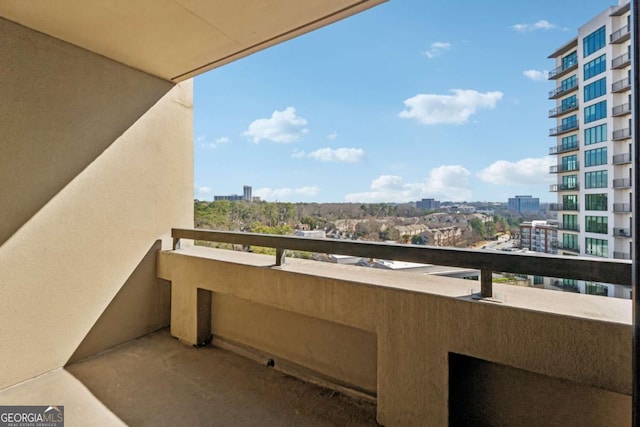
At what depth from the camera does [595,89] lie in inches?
108

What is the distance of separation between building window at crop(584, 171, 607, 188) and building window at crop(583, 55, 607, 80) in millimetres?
957

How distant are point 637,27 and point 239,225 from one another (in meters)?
3.18

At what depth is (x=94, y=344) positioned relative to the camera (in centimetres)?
252

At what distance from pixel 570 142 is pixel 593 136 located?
37 cm

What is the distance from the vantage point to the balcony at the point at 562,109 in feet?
10.4

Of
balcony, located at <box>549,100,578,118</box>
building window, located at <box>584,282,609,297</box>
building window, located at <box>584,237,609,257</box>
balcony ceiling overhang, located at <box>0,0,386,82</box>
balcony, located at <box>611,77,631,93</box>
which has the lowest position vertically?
building window, located at <box>584,282,609,297</box>

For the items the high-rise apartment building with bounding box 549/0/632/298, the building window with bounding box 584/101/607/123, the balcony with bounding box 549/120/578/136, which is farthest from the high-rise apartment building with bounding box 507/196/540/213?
the balcony with bounding box 549/120/578/136

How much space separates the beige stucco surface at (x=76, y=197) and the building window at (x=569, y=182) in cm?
433

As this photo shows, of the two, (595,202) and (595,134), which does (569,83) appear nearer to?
(595,134)

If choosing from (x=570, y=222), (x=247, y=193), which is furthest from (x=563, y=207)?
(x=247, y=193)

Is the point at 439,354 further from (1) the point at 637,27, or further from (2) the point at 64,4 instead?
(2) the point at 64,4

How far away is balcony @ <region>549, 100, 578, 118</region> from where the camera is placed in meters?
3.17

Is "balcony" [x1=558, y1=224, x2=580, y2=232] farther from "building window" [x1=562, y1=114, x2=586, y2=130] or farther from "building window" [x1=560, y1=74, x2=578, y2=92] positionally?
"building window" [x1=560, y1=74, x2=578, y2=92]

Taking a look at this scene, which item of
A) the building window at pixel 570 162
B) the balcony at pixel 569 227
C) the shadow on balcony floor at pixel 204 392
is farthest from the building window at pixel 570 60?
the shadow on balcony floor at pixel 204 392
